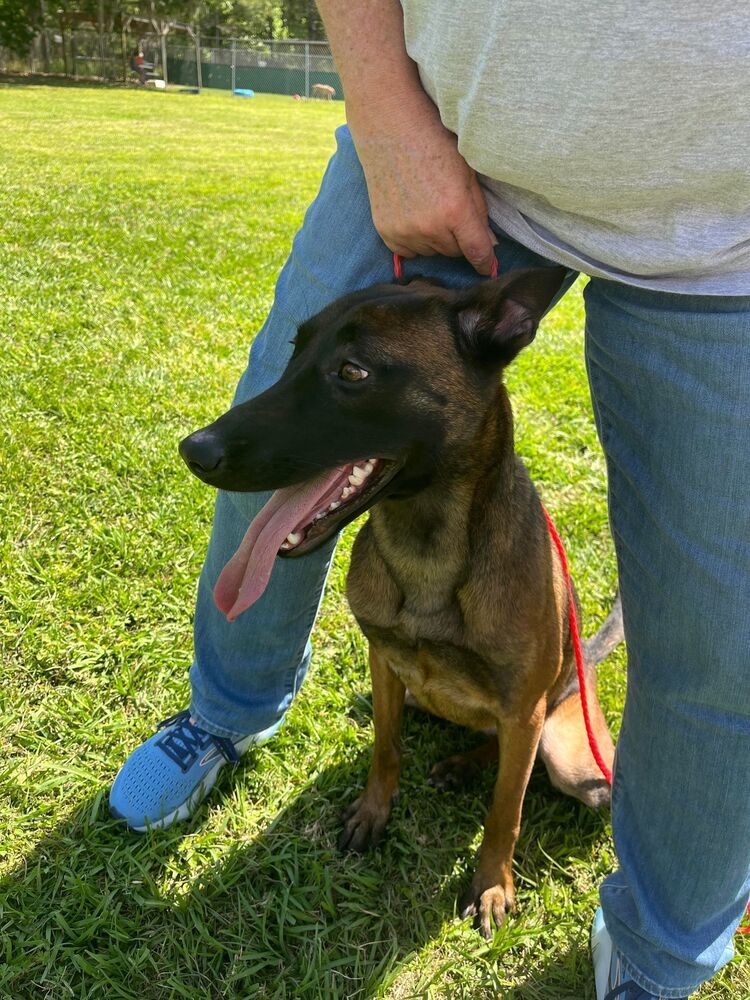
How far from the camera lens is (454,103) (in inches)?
57.3

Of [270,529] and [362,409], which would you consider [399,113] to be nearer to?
[362,409]

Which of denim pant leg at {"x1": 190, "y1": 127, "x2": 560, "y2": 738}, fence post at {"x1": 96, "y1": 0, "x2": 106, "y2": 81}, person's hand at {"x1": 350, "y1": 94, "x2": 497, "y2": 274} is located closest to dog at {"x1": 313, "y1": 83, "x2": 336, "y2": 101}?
fence post at {"x1": 96, "y1": 0, "x2": 106, "y2": 81}

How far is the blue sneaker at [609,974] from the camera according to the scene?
74.9 inches

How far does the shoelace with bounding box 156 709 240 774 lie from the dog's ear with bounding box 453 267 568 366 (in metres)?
1.41

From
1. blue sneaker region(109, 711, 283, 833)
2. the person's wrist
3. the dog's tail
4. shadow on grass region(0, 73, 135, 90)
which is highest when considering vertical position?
shadow on grass region(0, 73, 135, 90)

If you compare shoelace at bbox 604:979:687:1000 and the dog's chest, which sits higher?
the dog's chest

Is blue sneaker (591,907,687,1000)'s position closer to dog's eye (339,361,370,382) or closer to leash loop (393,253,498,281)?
dog's eye (339,361,370,382)

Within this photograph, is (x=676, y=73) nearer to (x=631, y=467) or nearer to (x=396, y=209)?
(x=396, y=209)

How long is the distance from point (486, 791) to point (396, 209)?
6.04 ft

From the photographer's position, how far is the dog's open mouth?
181 centimetres

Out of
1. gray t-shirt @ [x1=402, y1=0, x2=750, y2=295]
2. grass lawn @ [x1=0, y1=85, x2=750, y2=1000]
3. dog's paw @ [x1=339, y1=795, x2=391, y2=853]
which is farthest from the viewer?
dog's paw @ [x1=339, y1=795, x2=391, y2=853]

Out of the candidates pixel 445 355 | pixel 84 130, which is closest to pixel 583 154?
pixel 445 355

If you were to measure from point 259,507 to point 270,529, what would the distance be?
0.22m

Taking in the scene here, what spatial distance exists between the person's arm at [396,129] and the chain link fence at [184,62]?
4533 cm
